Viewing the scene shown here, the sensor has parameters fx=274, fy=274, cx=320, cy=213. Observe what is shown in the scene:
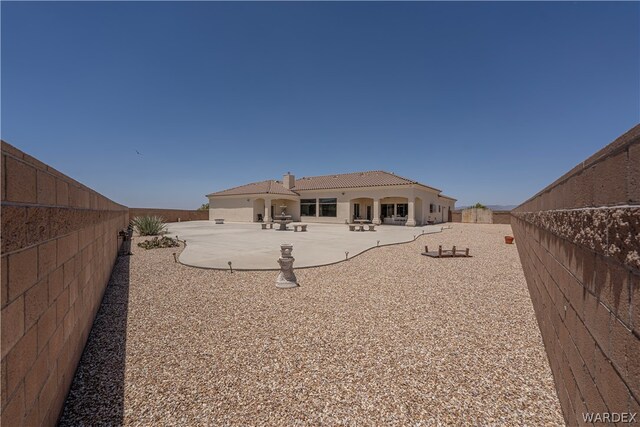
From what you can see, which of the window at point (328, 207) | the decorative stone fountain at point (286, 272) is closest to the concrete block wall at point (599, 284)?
the decorative stone fountain at point (286, 272)

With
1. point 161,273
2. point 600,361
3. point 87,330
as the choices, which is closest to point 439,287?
point 600,361

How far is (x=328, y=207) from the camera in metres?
32.9

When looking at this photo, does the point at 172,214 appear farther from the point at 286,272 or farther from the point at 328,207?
the point at 286,272

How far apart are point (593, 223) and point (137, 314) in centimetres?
647

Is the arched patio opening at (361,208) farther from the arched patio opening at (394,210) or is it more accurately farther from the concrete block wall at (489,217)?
the concrete block wall at (489,217)

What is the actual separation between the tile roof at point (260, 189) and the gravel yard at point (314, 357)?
89.5ft

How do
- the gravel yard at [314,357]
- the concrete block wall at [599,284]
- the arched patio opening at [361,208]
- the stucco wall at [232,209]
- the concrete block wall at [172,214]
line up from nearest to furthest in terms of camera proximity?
the concrete block wall at [599,284]
the gravel yard at [314,357]
the concrete block wall at [172,214]
the arched patio opening at [361,208]
the stucco wall at [232,209]

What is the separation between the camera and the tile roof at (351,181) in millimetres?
28916

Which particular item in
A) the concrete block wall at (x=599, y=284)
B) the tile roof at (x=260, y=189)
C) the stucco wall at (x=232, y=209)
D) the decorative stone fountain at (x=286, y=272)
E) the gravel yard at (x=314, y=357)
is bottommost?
the gravel yard at (x=314, y=357)

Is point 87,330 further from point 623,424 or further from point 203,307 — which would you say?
point 623,424

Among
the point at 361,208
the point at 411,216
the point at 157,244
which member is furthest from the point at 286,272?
the point at 361,208

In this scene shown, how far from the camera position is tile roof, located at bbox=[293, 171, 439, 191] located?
2892cm

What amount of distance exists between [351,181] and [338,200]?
9.97 feet

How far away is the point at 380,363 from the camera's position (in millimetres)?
3582
